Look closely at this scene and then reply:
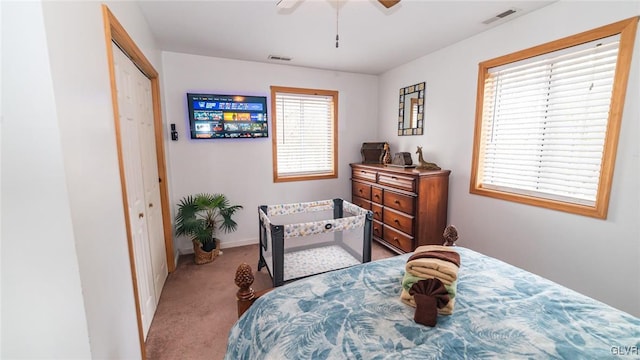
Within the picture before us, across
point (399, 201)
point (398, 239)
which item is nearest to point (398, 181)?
point (399, 201)

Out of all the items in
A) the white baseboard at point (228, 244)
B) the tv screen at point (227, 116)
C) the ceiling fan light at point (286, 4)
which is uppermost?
the ceiling fan light at point (286, 4)

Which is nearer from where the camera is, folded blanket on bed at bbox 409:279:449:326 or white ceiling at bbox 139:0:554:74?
folded blanket on bed at bbox 409:279:449:326

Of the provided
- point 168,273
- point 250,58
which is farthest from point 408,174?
point 168,273

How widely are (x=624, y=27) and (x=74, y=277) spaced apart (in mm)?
3232

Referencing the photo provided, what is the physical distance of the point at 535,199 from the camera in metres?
2.21

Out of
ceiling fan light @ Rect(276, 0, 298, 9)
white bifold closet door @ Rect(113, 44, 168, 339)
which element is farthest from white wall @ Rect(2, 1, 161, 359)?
ceiling fan light @ Rect(276, 0, 298, 9)

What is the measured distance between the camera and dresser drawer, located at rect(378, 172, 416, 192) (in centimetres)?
279

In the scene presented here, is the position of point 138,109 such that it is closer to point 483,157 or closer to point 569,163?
point 483,157

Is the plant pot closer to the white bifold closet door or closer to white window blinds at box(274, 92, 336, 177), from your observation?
the white bifold closet door

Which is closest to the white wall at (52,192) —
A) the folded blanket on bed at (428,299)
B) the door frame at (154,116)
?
the door frame at (154,116)

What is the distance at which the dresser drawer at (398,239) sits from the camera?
2.88 meters

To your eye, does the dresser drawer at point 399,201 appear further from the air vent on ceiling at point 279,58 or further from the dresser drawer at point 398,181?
the air vent on ceiling at point 279,58

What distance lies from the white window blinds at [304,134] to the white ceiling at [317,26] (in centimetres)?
62

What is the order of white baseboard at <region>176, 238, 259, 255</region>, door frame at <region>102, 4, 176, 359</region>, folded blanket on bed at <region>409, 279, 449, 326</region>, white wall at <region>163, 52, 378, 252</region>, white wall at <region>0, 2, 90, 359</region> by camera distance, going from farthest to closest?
white baseboard at <region>176, 238, 259, 255</region>, white wall at <region>163, 52, 378, 252</region>, door frame at <region>102, 4, 176, 359</region>, folded blanket on bed at <region>409, 279, 449, 326</region>, white wall at <region>0, 2, 90, 359</region>
